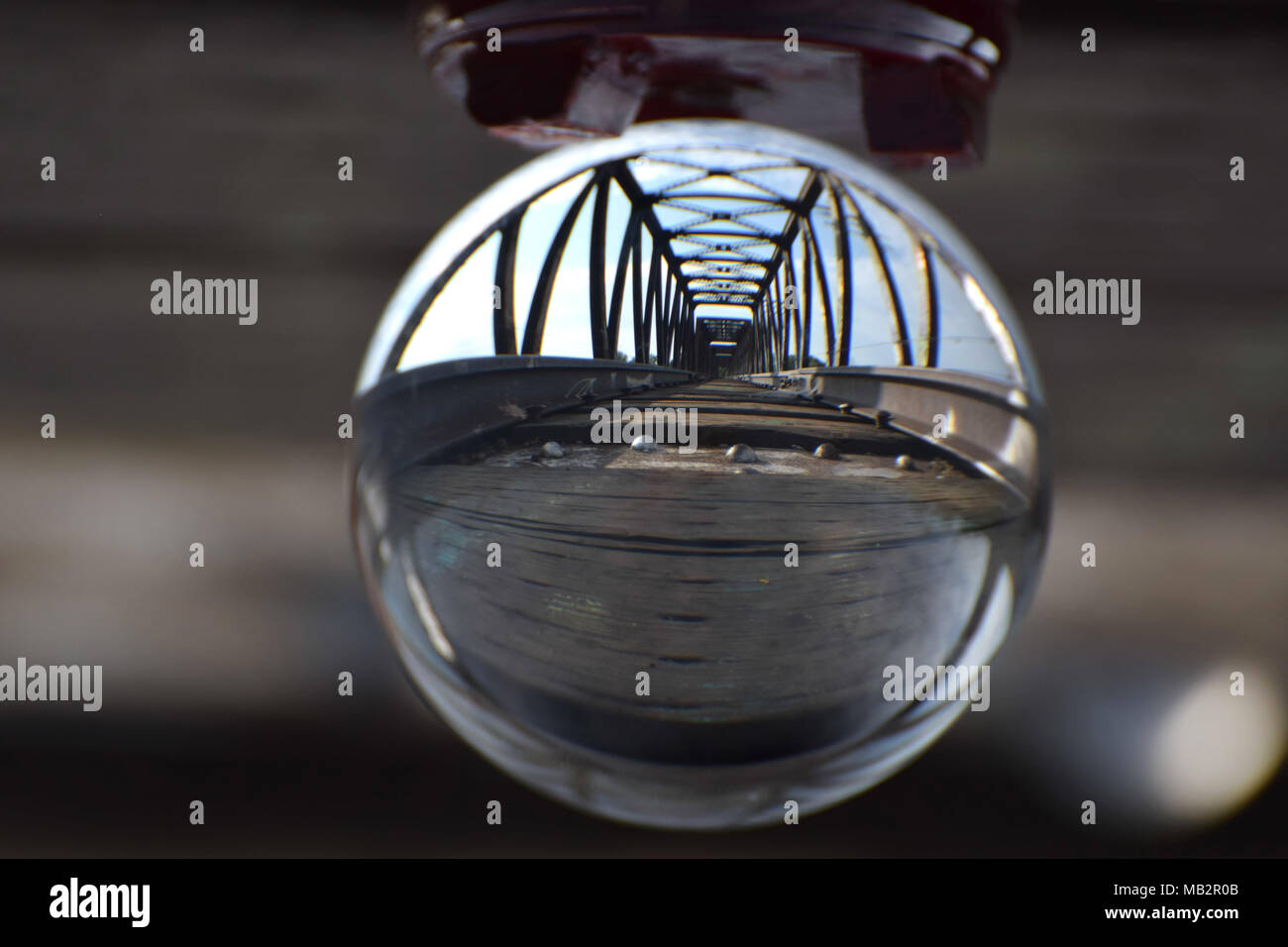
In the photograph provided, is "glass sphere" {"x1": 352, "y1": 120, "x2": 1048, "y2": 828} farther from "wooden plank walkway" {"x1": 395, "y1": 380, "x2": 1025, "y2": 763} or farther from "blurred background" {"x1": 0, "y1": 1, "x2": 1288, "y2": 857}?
"blurred background" {"x1": 0, "y1": 1, "x2": 1288, "y2": 857}

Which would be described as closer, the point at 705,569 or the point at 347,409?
the point at 705,569

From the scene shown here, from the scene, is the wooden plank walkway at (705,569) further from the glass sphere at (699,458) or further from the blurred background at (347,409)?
the blurred background at (347,409)

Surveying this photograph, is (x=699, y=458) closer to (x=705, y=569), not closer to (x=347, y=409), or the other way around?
(x=705, y=569)

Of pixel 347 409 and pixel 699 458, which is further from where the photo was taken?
pixel 347 409

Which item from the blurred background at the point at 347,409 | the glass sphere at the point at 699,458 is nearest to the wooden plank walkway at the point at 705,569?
the glass sphere at the point at 699,458

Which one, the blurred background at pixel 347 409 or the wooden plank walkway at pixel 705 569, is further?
the blurred background at pixel 347 409

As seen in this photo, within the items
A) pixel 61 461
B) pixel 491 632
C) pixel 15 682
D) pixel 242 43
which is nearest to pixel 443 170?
pixel 242 43

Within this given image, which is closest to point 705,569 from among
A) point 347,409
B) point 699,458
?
point 699,458

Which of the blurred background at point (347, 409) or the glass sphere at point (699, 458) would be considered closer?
the glass sphere at point (699, 458)

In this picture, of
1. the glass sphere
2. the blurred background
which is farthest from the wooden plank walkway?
the blurred background
